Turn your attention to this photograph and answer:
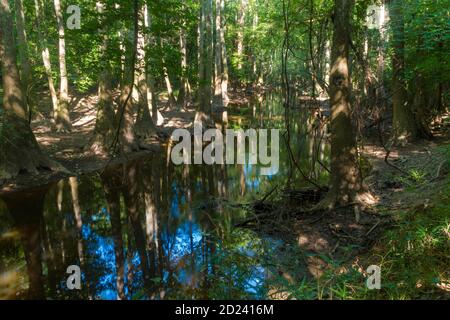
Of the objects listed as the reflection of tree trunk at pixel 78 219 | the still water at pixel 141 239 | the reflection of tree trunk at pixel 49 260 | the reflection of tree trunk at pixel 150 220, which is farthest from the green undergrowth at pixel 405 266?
the reflection of tree trunk at pixel 78 219

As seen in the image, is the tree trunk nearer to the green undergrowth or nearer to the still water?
the still water

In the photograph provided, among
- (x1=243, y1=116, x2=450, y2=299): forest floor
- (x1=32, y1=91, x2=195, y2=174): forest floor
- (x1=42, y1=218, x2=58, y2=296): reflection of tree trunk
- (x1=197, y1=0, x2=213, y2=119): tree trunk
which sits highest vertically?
(x1=197, y1=0, x2=213, y2=119): tree trunk

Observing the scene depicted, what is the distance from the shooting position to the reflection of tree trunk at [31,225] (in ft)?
18.6

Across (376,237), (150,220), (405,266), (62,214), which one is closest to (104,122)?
(62,214)

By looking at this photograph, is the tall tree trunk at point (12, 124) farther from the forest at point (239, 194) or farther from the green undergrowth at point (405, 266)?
the green undergrowth at point (405, 266)

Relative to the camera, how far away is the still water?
5.34m

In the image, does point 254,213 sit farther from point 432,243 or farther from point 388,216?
point 432,243

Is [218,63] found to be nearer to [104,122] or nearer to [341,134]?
[104,122]

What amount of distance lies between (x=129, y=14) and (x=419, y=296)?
283 inches

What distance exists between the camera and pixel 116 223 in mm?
7957

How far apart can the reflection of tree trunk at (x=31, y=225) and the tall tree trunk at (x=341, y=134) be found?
478 centimetres

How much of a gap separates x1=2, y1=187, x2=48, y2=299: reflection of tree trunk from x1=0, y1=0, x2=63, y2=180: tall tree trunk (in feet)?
3.41

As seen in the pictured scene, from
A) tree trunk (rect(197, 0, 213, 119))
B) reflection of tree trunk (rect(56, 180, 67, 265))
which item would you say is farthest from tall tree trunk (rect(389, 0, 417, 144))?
reflection of tree trunk (rect(56, 180, 67, 265))

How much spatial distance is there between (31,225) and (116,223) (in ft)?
5.41
